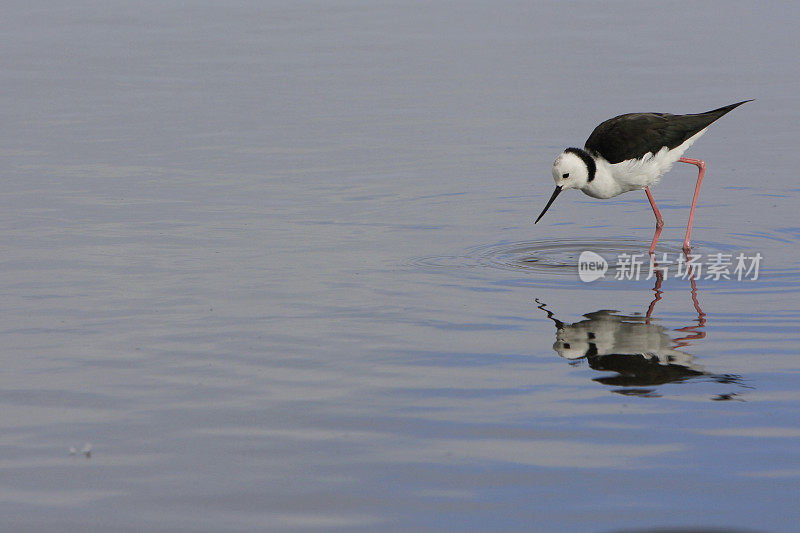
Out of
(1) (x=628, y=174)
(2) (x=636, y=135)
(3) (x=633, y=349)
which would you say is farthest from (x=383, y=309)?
(2) (x=636, y=135)

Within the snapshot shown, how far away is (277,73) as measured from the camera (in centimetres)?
1891

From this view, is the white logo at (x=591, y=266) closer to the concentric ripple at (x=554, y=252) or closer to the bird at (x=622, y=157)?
the concentric ripple at (x=554, y=252)

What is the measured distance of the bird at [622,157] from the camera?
35.4 ft

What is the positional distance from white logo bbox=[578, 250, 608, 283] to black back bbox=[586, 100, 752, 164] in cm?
113

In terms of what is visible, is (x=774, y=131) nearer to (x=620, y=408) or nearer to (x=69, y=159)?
(x=69, y=159)

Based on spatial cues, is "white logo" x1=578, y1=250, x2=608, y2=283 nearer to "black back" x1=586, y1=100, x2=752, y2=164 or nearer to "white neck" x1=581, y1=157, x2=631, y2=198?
"white neck" x1=581, y1=157, x2=631, y2=198

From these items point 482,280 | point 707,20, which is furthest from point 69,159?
point 707,20

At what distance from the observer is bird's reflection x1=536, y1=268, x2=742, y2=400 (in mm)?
6922

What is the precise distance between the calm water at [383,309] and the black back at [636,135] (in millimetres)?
690

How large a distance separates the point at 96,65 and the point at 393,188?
29.8 ft

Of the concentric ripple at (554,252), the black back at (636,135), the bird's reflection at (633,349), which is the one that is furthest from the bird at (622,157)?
the bird's reflection at (633,349)

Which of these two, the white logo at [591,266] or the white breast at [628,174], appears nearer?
the white logo at [591,266]

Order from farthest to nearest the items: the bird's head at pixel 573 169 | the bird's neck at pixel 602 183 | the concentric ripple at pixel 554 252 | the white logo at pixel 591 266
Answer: the bird's neck at pixel 602 183
the bird's head at pixel 573 169
the concentric ripple at pixel 554 252
the white logo at pixel 591 266

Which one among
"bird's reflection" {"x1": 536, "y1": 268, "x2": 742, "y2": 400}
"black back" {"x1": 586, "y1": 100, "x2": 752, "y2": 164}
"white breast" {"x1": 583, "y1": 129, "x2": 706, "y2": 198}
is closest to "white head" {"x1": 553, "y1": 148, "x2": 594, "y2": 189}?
"white breast" {"x1": 583, "y1": 129, "x2": 706, "y2": 198}
